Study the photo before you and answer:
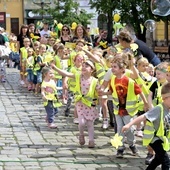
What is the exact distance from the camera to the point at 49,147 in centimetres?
877

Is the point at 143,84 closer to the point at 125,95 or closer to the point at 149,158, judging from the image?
the point at 125,95

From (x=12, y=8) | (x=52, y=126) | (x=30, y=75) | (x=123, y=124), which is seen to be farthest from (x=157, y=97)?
(x=12, y=8)

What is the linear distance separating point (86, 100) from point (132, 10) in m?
12.9

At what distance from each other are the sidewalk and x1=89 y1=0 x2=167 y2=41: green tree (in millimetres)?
9210

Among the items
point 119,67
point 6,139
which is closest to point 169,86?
point 119,67

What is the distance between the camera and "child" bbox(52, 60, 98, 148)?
351 inches

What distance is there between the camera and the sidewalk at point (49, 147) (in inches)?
301

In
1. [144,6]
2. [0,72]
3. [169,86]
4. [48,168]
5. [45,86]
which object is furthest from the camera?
[144,6]

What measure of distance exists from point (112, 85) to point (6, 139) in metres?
2.14

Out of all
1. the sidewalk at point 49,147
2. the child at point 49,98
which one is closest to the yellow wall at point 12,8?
the sidewalk at point 49,147

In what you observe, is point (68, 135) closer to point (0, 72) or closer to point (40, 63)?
point (40, 63)

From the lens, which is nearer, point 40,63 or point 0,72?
point 40,63

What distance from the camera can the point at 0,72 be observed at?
1919 cm

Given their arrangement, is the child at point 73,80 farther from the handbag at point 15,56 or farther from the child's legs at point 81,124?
the handbag at point 15,56
